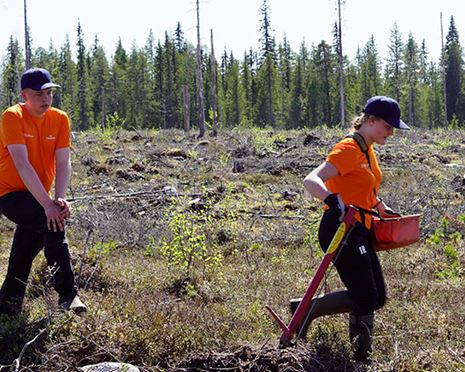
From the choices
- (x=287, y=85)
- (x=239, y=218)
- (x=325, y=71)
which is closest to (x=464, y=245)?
(x=239, y=218)

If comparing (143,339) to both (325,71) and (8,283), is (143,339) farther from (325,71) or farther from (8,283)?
(325,71)

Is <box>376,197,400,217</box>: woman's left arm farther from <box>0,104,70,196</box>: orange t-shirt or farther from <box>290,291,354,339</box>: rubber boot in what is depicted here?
<box>0,104,70,196</box>: orange t-shirt

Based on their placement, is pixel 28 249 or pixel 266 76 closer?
pixel 28 249

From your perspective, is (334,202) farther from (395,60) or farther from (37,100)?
(395,60)

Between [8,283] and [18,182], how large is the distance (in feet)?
2.54

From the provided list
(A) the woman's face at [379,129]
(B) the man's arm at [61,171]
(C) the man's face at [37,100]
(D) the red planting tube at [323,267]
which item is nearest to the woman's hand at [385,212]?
(D) the red planting tube at [323,267]

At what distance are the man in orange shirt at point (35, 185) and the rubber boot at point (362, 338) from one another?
1.87 metres

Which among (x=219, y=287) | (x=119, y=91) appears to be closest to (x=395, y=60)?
(x=119, y=91)

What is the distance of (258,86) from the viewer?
64.6 meters

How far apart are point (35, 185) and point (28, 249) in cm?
59

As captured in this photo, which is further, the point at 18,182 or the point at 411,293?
the point at 411,293

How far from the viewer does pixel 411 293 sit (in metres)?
5.62

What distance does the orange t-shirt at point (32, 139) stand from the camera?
421 centimetres

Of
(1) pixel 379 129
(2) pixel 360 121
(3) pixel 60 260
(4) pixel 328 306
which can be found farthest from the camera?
(3) pixel 60 260
